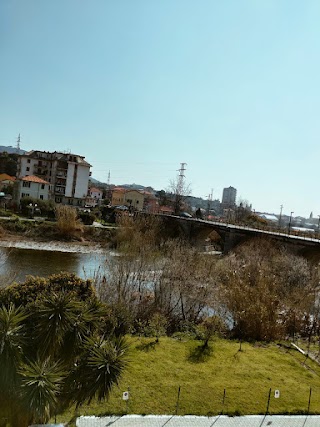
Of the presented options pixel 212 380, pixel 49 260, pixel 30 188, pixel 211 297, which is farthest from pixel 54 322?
pixel 30 188

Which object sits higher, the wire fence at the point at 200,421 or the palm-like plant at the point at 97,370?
the palm-like plant at the point at 97,370

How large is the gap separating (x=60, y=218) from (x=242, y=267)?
109 ft

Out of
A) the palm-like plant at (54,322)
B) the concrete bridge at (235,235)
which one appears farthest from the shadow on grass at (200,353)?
the concrete bridge at (235,235)

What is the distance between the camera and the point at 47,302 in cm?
750

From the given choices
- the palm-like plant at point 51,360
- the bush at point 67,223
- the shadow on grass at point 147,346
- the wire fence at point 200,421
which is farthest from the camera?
the bush at point 67,223

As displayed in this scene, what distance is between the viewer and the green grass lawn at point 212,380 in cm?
1165

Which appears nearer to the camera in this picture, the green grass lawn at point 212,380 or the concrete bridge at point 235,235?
the green grass lawn at point 212,380

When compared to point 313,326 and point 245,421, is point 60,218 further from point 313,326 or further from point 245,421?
point 245,421

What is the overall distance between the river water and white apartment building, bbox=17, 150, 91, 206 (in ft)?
93.9

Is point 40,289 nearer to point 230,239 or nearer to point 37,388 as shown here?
point 37,388

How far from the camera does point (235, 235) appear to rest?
47.8m

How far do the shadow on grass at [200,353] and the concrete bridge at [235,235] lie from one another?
23.7 m

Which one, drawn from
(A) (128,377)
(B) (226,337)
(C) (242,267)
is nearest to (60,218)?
(C) (242,267)

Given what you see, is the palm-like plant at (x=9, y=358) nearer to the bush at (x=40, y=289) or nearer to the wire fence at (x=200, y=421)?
the bush at (x=40, y=289)
